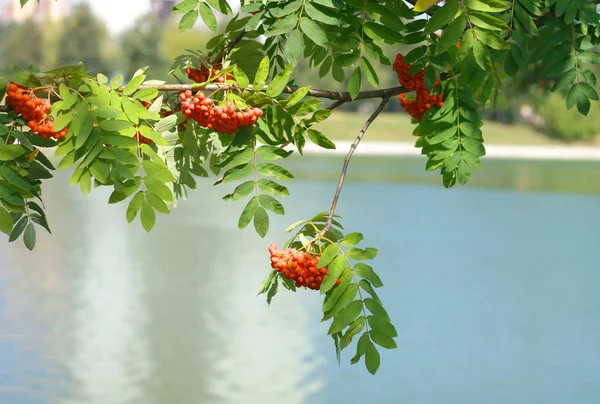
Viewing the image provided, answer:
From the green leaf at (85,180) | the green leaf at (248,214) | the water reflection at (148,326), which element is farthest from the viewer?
the water reflection at (148,326)

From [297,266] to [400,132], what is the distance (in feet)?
154

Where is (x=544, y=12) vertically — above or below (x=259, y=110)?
above

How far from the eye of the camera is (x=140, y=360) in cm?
898

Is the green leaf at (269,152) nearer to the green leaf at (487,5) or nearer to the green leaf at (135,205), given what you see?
the green leaf at (135,205)

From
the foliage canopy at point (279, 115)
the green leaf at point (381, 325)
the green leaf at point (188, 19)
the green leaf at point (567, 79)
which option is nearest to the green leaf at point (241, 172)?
the foliage canopy at point (279, 115)

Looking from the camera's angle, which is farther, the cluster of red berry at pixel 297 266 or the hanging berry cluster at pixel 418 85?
the hanging berry cluster at pixel 418 85

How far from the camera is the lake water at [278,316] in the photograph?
331 inches

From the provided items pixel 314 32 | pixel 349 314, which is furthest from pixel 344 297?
pixel 314 32

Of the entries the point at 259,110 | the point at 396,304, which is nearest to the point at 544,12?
the point at 259,110

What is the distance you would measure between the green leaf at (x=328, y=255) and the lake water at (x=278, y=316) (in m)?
5.66

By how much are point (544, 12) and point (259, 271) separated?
34.7ft

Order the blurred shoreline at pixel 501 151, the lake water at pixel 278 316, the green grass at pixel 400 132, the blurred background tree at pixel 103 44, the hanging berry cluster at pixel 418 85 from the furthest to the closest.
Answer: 1. the blurred background tree at pixel 103 44
2. the green grass at pixel 400 132
3. the blurred shoreline at pixel 501 151
4. the lake water at pixel 278 316
5. the hanging berry cluster at pixel 418 85

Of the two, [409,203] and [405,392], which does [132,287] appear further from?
[409,203]

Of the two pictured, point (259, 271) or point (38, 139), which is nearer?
point (38, 139)
